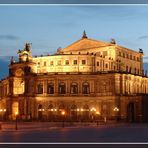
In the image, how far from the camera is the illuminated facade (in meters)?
67.2

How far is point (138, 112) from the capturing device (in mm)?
67312

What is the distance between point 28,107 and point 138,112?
1768 centimetres

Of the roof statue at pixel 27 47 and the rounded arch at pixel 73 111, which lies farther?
the roof statue at pixel 27 47

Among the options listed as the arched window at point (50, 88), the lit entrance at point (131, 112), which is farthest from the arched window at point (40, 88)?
the lit entrance at point (131, 112)

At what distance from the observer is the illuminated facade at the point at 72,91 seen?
6725cm

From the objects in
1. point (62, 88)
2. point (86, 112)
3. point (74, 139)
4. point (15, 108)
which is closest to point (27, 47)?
point (62, 88)

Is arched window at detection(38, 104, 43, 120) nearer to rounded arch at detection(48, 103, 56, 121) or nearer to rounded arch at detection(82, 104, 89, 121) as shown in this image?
rounded arch at detection(48, 103, 56, 121)

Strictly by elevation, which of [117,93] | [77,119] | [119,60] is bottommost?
[77,119]

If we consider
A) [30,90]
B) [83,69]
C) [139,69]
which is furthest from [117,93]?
[139,69]

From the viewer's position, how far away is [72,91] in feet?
227

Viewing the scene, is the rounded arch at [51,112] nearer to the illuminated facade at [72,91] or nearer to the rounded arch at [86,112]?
the illuminated facade at [72,91]

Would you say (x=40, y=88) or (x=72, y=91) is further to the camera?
(x=40, y=88)

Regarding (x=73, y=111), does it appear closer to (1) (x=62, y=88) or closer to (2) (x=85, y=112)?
(2) (x=85, y=112)

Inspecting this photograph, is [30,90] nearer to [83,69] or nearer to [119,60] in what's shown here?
[83,69]
